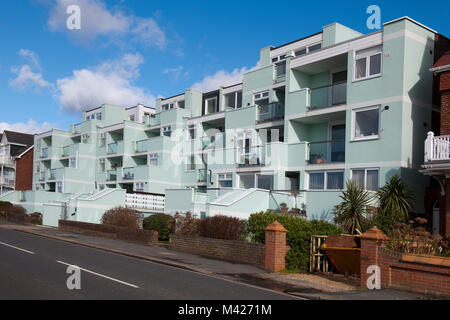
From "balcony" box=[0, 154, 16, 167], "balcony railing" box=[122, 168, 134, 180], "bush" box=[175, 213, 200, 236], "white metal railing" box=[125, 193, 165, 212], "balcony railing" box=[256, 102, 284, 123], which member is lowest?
"bush" box=[175, 213, 200, 236]

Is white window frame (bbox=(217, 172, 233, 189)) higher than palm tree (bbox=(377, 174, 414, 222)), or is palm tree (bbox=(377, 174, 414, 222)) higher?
white window frame (bbox=(217, 172, 233, 189))

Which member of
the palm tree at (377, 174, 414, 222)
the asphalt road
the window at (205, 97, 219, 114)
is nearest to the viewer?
the asphalt road

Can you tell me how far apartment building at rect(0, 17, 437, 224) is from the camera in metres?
22.0

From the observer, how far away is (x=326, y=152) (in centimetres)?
2498

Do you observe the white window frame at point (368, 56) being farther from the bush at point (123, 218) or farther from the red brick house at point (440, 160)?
the bush at point (123, 218)

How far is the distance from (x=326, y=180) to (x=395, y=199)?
5.17 m

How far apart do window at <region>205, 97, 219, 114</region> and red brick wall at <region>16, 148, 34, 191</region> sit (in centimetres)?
3163

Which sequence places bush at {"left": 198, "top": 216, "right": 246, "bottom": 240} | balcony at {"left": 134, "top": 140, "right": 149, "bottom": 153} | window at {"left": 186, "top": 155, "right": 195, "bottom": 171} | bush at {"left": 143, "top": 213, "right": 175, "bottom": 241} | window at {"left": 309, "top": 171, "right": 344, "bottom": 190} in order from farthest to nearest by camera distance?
1. balcony at {"left": 134, "top": 140, "right": 149, "bottom": 153}
2. window at {"left": 186, "top": 155, "right": 195, "bottom": 171}
3. bush at {"left": 143, "top": 213, "right": 175, "bottom": 241}
4. window at {"left": 309, "top": 171, "right": 344, "bottom": 190}
5. bush at {"left": 198, "top": 216, "right": 246, "bottom": 240}

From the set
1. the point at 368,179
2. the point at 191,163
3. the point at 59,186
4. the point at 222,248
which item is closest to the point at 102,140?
the point at 59,186

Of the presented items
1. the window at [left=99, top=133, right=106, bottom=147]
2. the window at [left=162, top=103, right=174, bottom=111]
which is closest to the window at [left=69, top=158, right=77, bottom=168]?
the window at [left=99, top=133, right=106, bottom=147]

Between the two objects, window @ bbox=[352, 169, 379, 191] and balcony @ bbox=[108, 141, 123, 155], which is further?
balcony @ bbox=[108, 141, 123, 155]

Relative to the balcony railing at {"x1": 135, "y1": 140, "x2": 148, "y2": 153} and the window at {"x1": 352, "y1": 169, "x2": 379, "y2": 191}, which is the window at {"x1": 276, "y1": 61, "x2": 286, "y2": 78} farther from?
the balcony railing at {"x1": 135, "y1": 140, "x2": 148, "y2": 153}
